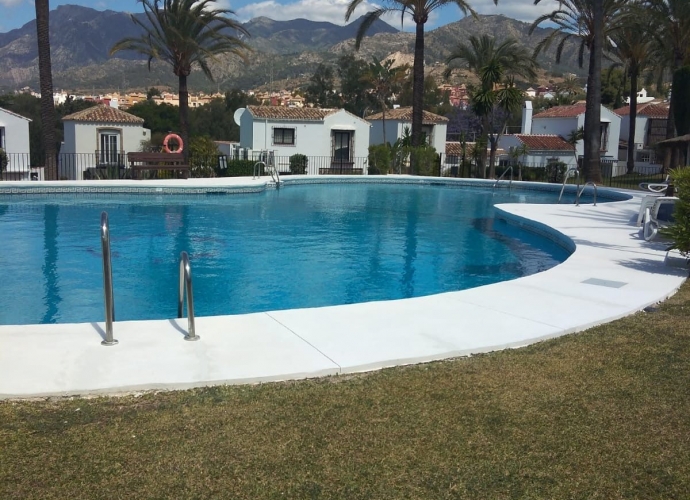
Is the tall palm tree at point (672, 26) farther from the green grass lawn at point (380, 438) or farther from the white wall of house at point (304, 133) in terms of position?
the green grass lawn at point (380, 438)

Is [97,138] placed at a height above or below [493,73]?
below

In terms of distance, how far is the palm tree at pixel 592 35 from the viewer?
26.9m

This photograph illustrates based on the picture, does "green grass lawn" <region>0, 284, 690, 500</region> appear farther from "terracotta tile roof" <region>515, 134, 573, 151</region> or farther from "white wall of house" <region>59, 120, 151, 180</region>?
"terracotta tile roof" <region>515, 134, 573, 151</region>

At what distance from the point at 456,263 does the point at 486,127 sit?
22291 millimetres

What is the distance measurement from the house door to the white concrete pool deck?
30403mm

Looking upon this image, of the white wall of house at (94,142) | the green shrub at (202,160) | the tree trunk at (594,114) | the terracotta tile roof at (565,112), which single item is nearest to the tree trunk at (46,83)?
the green shrub at (202,160)

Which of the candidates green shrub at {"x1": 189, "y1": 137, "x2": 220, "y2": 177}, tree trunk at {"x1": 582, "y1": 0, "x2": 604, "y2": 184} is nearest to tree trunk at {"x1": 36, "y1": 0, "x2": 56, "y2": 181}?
green shrub at {"x1": 189, "y1": 137, "x2": 220, "y2": 177}

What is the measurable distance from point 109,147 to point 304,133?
10057 millimetres

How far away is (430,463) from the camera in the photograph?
378 cm

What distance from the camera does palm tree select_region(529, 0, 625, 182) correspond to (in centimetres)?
2694

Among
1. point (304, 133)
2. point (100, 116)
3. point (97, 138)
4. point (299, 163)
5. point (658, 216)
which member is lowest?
Result: point (658, 216)

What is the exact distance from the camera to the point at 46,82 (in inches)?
946

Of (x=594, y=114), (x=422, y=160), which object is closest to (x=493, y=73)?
(x=422, y=160)

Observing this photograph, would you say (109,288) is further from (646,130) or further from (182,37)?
(646,130)
